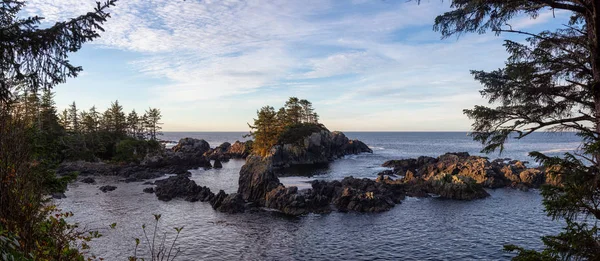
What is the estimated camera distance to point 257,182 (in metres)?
46.5

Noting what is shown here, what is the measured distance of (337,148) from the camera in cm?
11431

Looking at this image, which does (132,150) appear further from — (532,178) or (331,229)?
(532,178)

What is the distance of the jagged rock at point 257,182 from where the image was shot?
45969mm

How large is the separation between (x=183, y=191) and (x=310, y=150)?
179 feet

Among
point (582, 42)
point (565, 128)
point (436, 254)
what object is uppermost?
point (582, 42)

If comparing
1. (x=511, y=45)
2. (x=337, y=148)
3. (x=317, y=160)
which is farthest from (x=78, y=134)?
(x=511, y=45)

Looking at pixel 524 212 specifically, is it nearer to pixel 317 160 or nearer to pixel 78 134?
pixel 317 160

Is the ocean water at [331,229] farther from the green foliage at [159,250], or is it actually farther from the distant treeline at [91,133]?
the distant treeline at [91,133]

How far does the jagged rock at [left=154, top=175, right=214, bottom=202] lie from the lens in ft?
150

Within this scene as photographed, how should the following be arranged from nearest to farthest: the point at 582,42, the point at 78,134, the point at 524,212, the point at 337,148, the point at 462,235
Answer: the point at 582,42 < the point at 462,235 < the point at 524,212 < the point at 78,134 < the point at 337,148

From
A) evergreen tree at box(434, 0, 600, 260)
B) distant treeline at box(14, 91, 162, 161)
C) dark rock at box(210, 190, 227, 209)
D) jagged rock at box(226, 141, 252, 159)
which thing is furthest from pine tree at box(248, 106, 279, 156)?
evergreen tree at box(434, 0, 600, 260)

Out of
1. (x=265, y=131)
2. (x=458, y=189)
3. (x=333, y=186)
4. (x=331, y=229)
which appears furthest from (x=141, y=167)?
(x=458, y=189)

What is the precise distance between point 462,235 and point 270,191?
23.2 m

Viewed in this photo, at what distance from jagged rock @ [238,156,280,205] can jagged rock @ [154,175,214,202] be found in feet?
15.8
